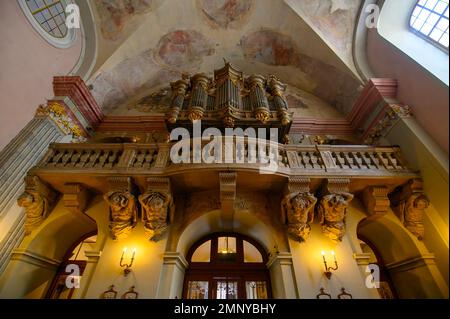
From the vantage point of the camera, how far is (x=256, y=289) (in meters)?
5.36

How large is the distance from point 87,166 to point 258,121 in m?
4.54

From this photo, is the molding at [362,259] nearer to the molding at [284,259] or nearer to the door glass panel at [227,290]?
the molding at [284,259]

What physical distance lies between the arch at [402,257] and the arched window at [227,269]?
2.86 m

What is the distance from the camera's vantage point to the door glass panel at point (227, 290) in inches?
210

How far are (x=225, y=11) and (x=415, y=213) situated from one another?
352 inches

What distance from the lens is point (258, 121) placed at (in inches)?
252

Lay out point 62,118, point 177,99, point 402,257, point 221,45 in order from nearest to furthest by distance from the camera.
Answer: point 402,257 → point 62,118 → point 177,99 → point 221,45

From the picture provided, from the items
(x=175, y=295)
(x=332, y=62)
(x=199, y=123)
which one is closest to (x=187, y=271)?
(x=175, y=295)

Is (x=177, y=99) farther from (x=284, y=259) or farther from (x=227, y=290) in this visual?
(x=227, y=290)

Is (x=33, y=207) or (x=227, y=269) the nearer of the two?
(x=33, y=207)

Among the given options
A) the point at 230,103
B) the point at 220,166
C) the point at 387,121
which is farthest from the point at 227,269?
the point at 387,121

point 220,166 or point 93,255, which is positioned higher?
point 220,166

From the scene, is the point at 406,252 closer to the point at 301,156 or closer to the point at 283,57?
the point at 301,156
